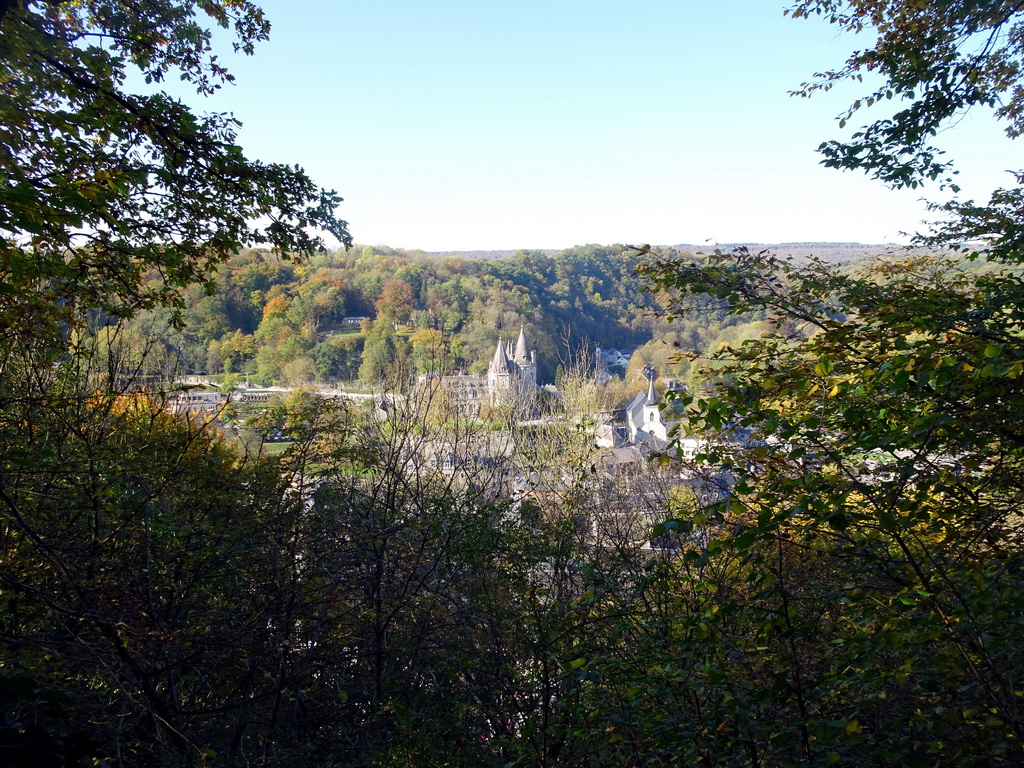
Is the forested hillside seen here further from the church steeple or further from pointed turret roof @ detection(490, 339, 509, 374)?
the church steeple

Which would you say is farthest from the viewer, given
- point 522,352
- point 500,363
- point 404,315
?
point 522,352

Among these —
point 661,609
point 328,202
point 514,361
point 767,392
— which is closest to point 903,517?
point 767,392

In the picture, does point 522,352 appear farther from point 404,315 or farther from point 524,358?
point 404,315

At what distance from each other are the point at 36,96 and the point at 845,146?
5181mm

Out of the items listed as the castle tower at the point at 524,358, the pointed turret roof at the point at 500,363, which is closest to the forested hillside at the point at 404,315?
the pointed turret roof at the point at 500,363

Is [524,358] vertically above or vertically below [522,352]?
below

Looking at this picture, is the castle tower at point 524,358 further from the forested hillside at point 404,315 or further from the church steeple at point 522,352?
the forested hillside at point 404,315

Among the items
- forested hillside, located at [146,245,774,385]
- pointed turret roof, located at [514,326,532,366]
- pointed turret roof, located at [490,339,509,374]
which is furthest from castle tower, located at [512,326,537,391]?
pointed turret roof, located at [490,339,509,374]

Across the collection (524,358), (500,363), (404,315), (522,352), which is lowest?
(524,358)

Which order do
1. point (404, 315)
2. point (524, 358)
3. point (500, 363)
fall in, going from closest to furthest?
point (500, 363)
point (404, 315)
point (524, 358)

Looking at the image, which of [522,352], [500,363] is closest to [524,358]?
[522,352]

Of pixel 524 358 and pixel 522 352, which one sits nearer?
pixel 522 352

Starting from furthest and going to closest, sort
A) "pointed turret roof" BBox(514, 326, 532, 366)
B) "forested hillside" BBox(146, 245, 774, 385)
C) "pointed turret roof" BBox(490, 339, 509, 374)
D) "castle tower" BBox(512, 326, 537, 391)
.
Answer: "pointed turret roof" BBox(514, 326, 532, 366) < "castle tower" BBox(512, 326, 537, 391) < "pointed turret roof" BBox(490, 339, 509, 374) < "forested hillside" BBox(146, 245, 774, 385)

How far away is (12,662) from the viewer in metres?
3.12
